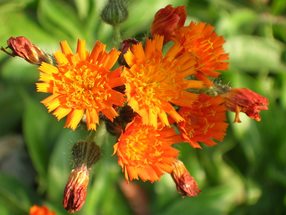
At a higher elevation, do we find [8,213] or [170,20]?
[170,20]

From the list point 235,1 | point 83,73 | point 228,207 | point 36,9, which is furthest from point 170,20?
point 235,1

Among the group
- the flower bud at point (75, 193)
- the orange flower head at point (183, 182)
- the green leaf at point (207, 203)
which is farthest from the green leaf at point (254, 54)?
the flower bud at point (75, 193)

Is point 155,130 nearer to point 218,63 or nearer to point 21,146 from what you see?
point 218,63

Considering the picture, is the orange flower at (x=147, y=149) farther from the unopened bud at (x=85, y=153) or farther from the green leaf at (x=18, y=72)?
the green leaf at (x=18, y=72)

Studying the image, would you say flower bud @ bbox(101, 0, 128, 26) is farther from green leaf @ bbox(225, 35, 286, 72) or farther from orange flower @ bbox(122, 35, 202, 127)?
green leaf @ bbox(225, 35, 286, 72)

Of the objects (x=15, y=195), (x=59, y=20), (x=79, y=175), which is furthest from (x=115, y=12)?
(x=15, y=195)

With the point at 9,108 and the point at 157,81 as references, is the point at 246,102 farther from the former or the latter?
the point at 9,108

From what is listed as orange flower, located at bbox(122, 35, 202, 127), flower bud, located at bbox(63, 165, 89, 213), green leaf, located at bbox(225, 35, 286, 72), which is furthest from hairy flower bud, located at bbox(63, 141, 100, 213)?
green leaf, located at bbox(225, 35, 286, 72)
